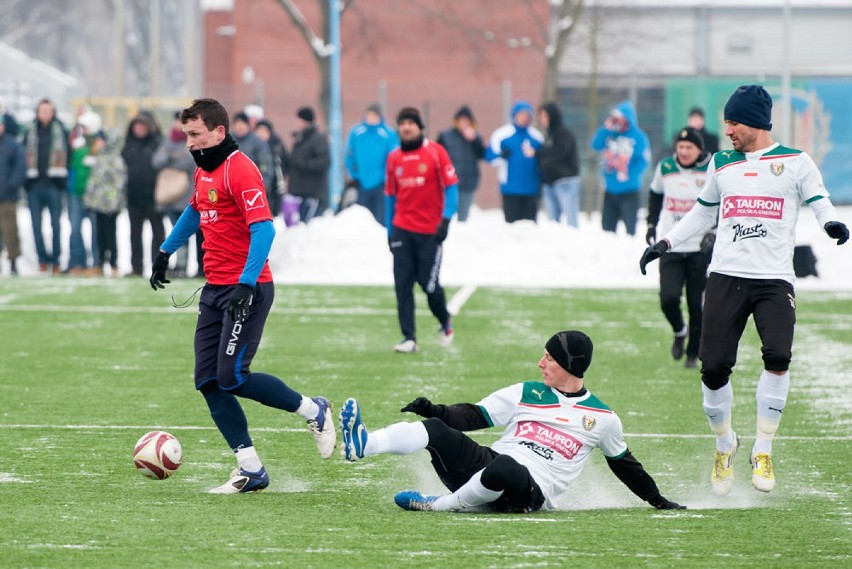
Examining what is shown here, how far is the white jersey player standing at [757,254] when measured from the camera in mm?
7719

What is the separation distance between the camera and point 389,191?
13.2m

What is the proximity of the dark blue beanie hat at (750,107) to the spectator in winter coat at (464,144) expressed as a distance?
1405 centimetres

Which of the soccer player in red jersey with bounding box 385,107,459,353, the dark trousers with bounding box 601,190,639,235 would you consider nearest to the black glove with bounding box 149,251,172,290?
the soccer player in red jersey with bounding box 385,107,459,353

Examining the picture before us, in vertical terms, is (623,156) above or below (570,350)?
above

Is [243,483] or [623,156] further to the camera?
[623,156]

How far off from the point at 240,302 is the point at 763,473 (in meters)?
2.72

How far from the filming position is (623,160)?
2072cm

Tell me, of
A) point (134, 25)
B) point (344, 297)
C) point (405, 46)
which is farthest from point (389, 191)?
point (134, 25)

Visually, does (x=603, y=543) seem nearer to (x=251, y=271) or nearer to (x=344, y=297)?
(x=251, y=271)

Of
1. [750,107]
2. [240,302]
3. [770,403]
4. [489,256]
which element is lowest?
[489,256]

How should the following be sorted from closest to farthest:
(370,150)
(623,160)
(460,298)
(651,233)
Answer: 1. (651,233)
2. (460,298)
3. (623,160)
4. (370,150)

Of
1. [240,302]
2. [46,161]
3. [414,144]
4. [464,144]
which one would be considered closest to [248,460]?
[240,302]

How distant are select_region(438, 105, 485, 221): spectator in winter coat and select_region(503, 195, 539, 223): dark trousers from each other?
0.76 metres

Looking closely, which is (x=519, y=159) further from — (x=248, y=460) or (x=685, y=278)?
(x=248, y=460)
